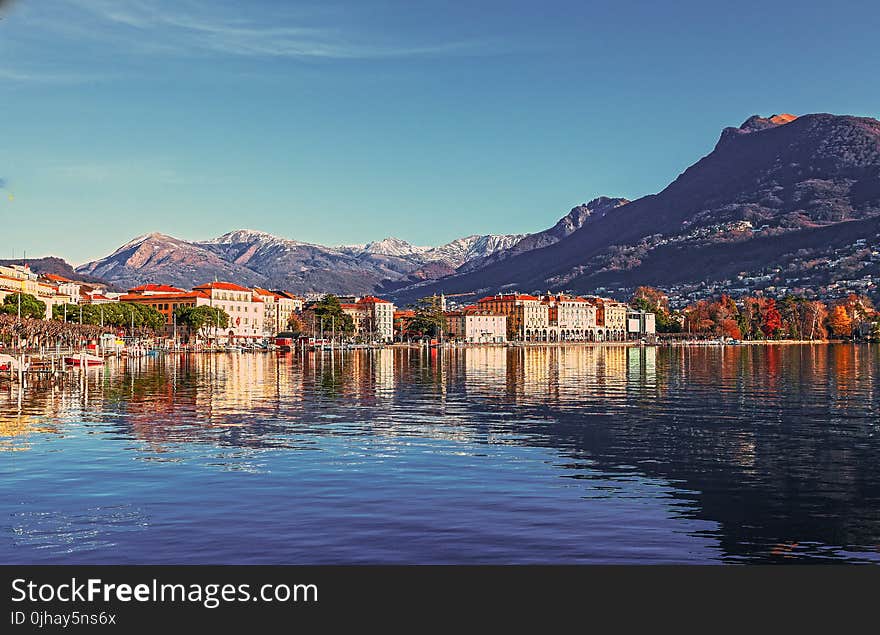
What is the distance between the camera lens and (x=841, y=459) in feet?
99.3

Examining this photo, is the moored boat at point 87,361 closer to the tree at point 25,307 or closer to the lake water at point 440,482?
the tree at point 25,307

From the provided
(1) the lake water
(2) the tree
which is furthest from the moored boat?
(1) the lake water

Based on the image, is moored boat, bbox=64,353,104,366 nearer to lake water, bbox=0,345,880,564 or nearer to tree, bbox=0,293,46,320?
tree, bbox=0,293,46,320

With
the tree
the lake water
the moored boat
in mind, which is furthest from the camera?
the tree

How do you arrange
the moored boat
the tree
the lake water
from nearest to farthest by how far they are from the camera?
the lake water
the moored boat
the tree

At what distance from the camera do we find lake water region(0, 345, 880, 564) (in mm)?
18578

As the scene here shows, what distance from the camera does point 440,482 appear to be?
2611 centimetres

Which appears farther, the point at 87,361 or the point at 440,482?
the point at 87,361

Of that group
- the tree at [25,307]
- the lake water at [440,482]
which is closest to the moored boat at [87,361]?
the tree at [25,307]

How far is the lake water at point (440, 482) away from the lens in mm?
18578

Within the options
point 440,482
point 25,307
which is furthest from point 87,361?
point 440,482

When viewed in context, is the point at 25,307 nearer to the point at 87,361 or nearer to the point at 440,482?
the point at 87,361
